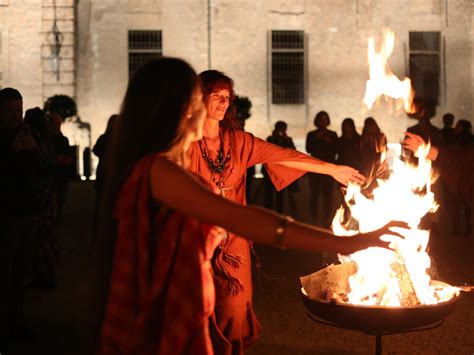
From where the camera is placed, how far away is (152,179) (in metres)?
2.54

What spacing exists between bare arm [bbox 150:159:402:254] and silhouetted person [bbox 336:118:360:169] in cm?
813

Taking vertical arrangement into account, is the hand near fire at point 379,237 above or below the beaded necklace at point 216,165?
below

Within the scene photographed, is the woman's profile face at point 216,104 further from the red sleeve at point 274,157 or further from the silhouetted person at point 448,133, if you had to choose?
the silhouetted person at point 448,133

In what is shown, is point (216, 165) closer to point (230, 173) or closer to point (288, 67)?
point (230, 173)

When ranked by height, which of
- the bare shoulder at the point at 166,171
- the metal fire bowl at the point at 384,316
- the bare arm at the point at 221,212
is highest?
the bare shoulder at the point at 166,171

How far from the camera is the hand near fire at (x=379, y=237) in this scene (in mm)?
2684

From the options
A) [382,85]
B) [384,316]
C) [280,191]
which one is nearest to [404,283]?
[384,316]

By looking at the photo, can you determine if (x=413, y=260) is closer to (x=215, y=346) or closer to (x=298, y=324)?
(x=215, y=346)

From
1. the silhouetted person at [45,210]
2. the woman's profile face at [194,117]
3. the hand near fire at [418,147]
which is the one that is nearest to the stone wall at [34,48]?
the silhouetted person at [45,210]

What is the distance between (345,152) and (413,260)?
682 cm

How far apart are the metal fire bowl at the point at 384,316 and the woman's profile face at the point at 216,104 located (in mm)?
1289

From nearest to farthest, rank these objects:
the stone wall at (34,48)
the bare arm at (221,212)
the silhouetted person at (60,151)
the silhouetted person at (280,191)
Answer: the bare arm at (221,212) → the silhouetted person at (60,151) → the silhouetted person at (280,191) → the stone wall at (34,48)

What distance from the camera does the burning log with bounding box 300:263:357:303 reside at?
462cm

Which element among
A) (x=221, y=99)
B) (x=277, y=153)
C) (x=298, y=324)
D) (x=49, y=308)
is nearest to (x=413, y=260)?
(x=277, y=153)
